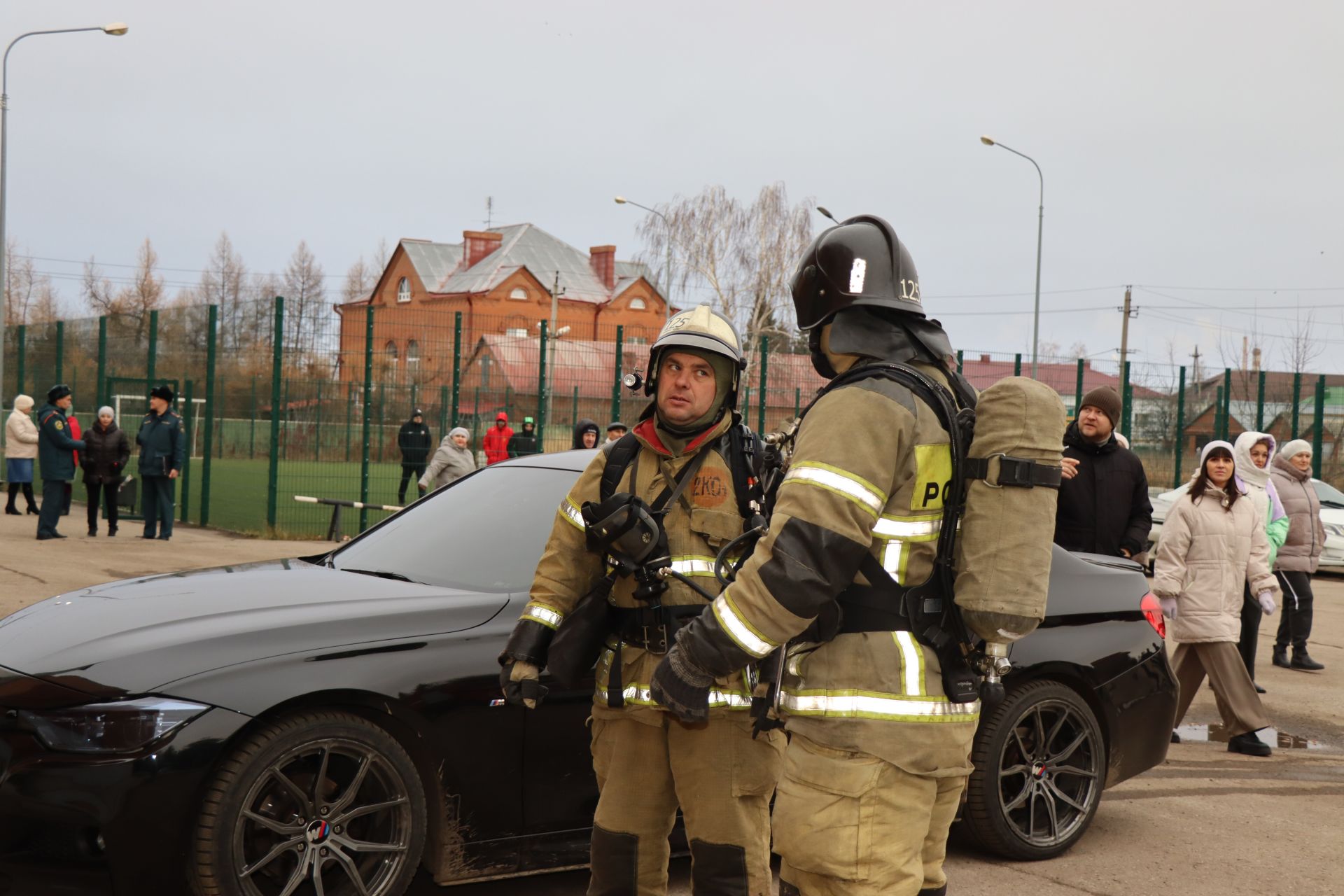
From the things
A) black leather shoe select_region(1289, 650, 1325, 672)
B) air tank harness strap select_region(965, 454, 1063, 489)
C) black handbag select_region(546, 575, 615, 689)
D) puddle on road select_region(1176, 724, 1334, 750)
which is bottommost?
puddle on road select_region(1176, 724, 1334, 750)

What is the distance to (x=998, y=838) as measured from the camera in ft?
16.8

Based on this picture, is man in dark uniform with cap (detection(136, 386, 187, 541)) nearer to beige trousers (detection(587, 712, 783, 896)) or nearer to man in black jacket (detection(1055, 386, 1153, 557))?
man in black jacket (detection(1055, 386, 1153, 557))

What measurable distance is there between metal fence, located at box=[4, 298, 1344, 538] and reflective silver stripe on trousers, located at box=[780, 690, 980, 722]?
12.3 meters

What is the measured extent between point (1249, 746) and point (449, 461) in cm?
978

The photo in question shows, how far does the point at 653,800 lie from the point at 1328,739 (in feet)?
19.4

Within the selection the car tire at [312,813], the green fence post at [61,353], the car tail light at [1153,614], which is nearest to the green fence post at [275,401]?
the green fence post at [61,353]

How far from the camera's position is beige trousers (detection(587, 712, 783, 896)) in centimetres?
362

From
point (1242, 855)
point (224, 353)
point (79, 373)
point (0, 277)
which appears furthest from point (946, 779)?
point (0, 277)

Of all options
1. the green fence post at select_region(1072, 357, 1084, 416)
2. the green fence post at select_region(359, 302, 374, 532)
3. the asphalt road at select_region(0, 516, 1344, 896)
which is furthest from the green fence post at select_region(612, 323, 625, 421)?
the asphalt road at select_region(0, 516, 1344, 896)

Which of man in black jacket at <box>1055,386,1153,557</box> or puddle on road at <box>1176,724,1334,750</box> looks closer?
man in black jacket at <box>1055,386,1153,557</box>

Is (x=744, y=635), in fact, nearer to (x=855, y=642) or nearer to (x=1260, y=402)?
(x=855, y=642)

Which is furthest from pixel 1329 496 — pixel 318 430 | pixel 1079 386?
pixel 318 430

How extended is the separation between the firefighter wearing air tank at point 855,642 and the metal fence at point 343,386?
40.1 ft

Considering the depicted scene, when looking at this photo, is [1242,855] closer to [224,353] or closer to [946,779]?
[946,779]
